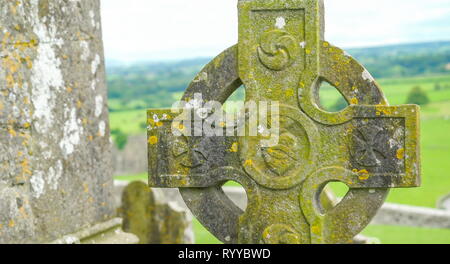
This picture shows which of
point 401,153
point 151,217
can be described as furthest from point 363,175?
point 151,217

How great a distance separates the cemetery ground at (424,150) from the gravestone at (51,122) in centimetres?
602

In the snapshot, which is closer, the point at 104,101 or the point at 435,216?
the point at 104,101

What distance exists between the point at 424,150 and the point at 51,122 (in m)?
22.0

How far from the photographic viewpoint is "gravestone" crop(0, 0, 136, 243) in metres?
4.46

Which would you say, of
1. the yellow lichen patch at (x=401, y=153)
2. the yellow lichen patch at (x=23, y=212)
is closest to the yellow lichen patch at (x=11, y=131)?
the yellow lichen patch at (x=23, y=212)

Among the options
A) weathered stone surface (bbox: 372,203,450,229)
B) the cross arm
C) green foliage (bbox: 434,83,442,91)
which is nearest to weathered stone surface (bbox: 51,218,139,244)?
the cross arm

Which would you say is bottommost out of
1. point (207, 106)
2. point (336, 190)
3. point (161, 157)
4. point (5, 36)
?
point (336, 190)

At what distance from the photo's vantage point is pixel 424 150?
25.0 meters

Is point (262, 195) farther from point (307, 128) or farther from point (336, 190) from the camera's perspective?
point (336, 190)

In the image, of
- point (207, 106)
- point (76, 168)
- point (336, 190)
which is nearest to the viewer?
point (207, 106)

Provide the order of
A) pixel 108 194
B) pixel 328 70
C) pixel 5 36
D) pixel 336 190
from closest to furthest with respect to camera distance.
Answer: pixel 328 70
pixel 5 36
pixel 108 194
pixel 336 190

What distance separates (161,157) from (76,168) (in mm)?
1040

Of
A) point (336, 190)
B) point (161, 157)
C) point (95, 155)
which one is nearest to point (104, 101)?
point (95, 155)

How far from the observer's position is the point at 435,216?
1304 centimetres
